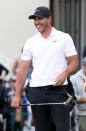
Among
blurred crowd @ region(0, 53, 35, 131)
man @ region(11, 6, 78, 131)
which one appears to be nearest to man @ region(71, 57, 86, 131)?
blurred crowd @ region(0, 53, 35, 131)

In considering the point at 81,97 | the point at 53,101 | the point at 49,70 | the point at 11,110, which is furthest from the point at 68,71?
the point at 11,110

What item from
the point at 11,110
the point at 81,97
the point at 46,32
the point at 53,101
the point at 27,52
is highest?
the point at 46,32

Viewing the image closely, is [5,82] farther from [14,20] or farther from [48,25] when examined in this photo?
[48,25]

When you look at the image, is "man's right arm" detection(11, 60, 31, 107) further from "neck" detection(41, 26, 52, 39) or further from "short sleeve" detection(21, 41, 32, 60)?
"neck" detection(41, 26, 52, 39)

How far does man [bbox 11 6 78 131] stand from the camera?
Answer: 6.06m

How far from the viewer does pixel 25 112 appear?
9.35 metres

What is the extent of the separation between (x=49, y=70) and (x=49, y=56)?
167mm

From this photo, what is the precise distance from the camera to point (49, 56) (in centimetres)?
606

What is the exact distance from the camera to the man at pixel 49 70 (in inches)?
239

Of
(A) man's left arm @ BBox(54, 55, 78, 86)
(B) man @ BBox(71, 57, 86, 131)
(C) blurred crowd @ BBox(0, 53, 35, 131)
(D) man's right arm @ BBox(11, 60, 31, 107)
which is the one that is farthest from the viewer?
(C) blurred crowd @ BBox(0, 53, 35, 131)

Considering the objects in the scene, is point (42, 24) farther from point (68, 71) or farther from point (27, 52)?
point (68, 71)

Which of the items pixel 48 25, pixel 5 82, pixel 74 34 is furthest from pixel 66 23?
pixel 48 25

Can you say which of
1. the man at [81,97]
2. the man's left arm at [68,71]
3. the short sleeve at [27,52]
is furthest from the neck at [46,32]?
the man at [81,97]

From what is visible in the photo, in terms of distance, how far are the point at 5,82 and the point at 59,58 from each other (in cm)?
422
